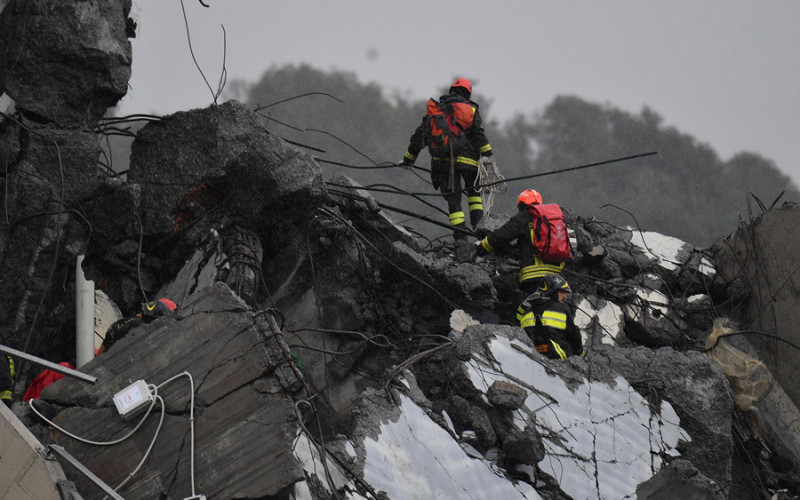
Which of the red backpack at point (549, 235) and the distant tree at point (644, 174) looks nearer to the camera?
the red backpack at point (549, 235)

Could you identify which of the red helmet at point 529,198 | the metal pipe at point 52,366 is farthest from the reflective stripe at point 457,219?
the metal pipe at point 52,366

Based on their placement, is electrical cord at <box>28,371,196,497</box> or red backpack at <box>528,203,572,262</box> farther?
red backpack at <box>528,203,572,262</box>

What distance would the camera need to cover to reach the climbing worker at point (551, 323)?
7277 mm

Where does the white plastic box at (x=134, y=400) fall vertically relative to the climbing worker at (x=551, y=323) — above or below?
below

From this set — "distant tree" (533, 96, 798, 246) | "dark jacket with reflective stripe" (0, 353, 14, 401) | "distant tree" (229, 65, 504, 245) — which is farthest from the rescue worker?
"distant tree" (533, 96, 798, 246)

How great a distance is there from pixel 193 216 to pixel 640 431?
380cm

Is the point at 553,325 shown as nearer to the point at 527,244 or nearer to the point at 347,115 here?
the point at 527,244

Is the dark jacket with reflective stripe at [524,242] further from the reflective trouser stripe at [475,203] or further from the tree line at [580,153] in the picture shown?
the tree line at [580,153]

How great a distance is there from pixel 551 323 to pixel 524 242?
4.17ft

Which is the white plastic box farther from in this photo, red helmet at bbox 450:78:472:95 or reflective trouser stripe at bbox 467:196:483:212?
red helmet at bbox 450:78:472:95

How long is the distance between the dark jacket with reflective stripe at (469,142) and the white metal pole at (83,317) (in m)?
4.15

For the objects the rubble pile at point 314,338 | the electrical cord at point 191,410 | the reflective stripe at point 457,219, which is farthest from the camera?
the reflective stripe at point 457,219

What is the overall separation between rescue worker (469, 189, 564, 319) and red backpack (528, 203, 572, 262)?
0.07 meters

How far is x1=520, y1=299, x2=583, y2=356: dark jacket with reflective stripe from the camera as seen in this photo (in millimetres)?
7309
